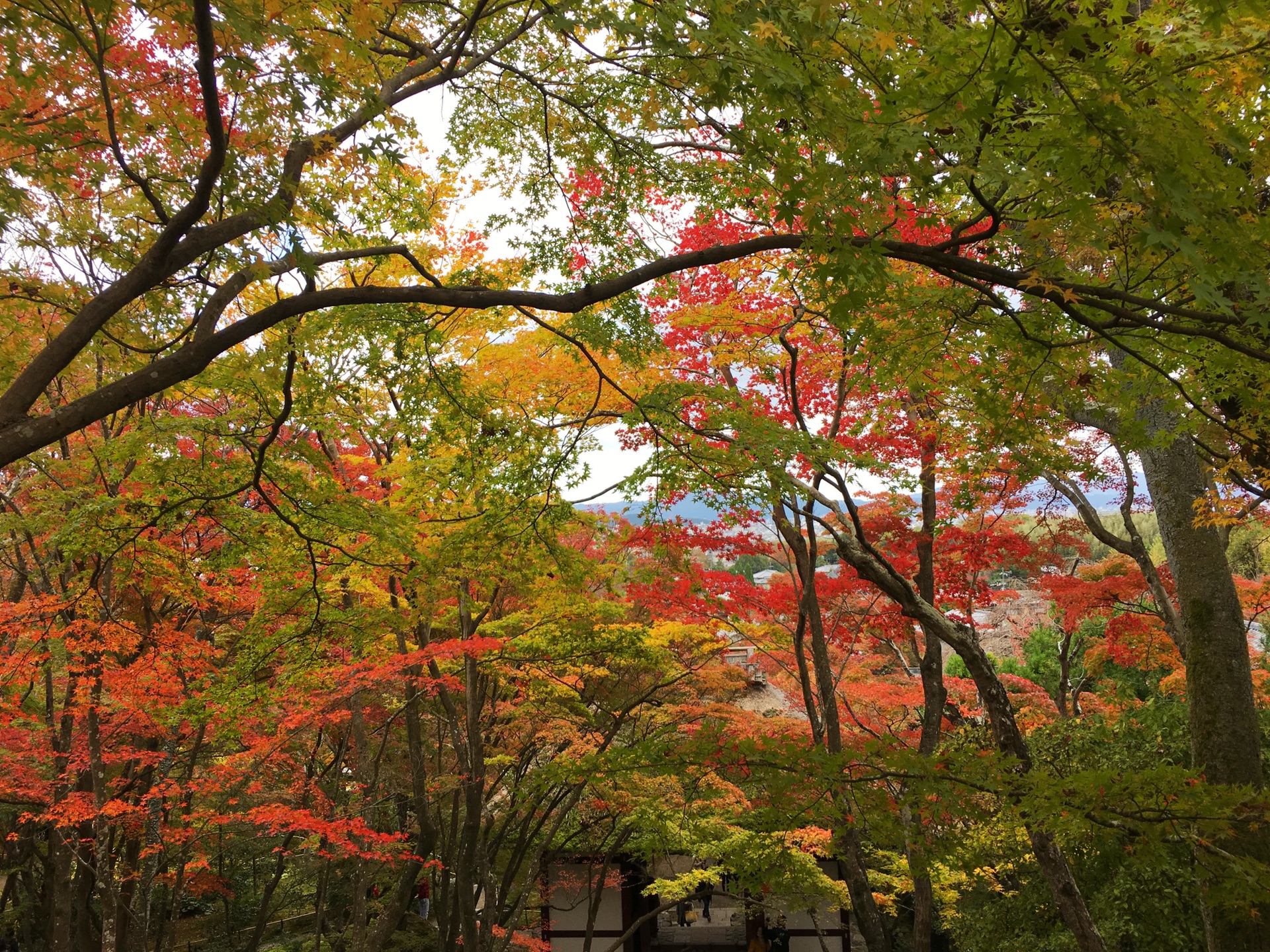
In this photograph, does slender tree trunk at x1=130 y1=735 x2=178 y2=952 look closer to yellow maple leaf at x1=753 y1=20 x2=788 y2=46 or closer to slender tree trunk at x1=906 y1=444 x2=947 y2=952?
slender tree trunk at x1=906 y1=444 x2=947 y2=952

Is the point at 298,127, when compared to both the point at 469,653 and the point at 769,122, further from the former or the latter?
the point at 469,653

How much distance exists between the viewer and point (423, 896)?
53.3 feet

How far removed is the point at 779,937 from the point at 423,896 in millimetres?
7702

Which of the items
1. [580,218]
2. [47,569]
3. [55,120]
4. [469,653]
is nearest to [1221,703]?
[580,218]

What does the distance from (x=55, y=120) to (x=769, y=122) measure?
3671 millimetres

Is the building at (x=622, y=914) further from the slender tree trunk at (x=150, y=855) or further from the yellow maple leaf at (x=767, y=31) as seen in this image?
the yellow maple leaf at (x=767, y=31)

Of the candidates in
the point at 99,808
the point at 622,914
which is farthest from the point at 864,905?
the point at 622,914

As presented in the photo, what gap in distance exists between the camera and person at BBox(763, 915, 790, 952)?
1434 cm

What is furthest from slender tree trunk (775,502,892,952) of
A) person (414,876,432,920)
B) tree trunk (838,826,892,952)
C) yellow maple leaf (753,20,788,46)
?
A: person (414,876,432,920)

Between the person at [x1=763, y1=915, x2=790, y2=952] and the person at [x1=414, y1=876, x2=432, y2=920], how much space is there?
720cm

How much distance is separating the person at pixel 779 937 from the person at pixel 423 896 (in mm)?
7198

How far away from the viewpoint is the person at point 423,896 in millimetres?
16016

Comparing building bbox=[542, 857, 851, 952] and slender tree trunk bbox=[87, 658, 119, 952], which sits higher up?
slender tree trunk bbox=[87, 658, 119, 952]

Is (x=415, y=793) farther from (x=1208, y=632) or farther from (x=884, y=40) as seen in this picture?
(x=884, y=40)
